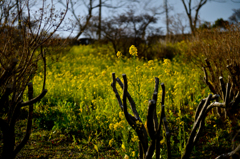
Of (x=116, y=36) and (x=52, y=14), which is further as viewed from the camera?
(x=116, y=36)

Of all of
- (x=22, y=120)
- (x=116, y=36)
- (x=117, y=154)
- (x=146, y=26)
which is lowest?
(x=117, y=154)

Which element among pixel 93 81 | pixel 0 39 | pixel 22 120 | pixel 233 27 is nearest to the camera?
pixel 0 39

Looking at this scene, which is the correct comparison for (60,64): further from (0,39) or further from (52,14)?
(52,14)

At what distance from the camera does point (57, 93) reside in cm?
459

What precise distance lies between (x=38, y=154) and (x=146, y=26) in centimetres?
1006

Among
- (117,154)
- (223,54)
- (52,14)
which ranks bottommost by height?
(117,154)

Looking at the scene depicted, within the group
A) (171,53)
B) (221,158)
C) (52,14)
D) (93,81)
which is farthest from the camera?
(171,53)

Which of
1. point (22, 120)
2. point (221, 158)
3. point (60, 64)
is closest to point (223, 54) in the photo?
point (221, 158)

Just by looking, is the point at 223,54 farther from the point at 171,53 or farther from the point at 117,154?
the point at 171,53

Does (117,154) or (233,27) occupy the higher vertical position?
(233,27)

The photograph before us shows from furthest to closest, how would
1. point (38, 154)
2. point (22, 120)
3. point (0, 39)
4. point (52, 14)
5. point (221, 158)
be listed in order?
point (22, 120)
point (0, 39)
point (38, 154)
point (52, 14)
point (221, 158)

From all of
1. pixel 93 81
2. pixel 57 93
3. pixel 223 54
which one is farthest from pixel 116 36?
pixel 223 54

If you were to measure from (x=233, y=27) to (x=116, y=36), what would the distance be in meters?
6.88

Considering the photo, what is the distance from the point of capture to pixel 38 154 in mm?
2371
